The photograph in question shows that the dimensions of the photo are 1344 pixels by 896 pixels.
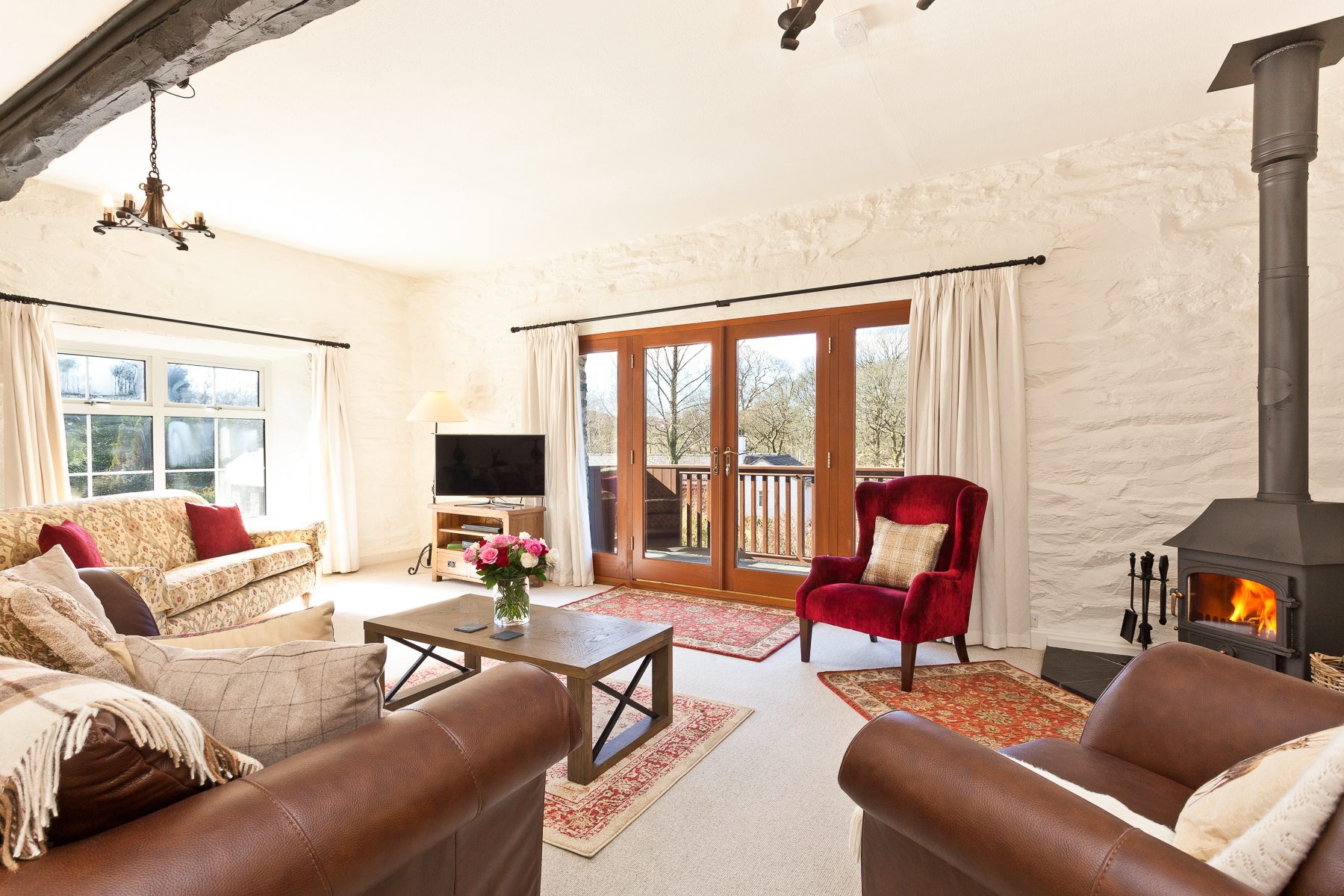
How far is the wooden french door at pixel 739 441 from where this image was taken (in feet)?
14.0

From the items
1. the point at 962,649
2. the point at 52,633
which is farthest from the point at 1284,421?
the point at 52,633

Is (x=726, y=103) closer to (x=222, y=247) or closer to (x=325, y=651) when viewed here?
(x=325, y=651)

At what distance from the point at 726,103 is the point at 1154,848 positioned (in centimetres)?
309

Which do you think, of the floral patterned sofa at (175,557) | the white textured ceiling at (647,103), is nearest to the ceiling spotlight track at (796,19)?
the white textured ceiling at (647,103)

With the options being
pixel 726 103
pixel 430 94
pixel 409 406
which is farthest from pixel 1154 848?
pixel 409 406

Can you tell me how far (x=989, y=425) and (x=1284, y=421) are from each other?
51.8 inches

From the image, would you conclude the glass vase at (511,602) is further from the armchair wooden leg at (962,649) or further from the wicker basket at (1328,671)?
the wicker basket at (1328,671)

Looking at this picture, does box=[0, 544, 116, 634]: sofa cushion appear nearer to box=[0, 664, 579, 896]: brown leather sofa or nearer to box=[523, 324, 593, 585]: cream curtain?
box=[0, 664, 579, 896]: brown leather sofa

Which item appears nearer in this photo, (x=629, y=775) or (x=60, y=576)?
(x=60, y=576)

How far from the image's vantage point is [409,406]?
645 centimetres

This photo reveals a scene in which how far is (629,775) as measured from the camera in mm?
2307

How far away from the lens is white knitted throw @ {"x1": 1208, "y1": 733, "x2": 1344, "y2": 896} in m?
0.82

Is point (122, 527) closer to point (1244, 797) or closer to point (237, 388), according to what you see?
point (237, 388)

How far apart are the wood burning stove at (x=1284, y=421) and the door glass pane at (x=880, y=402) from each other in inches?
69.3
